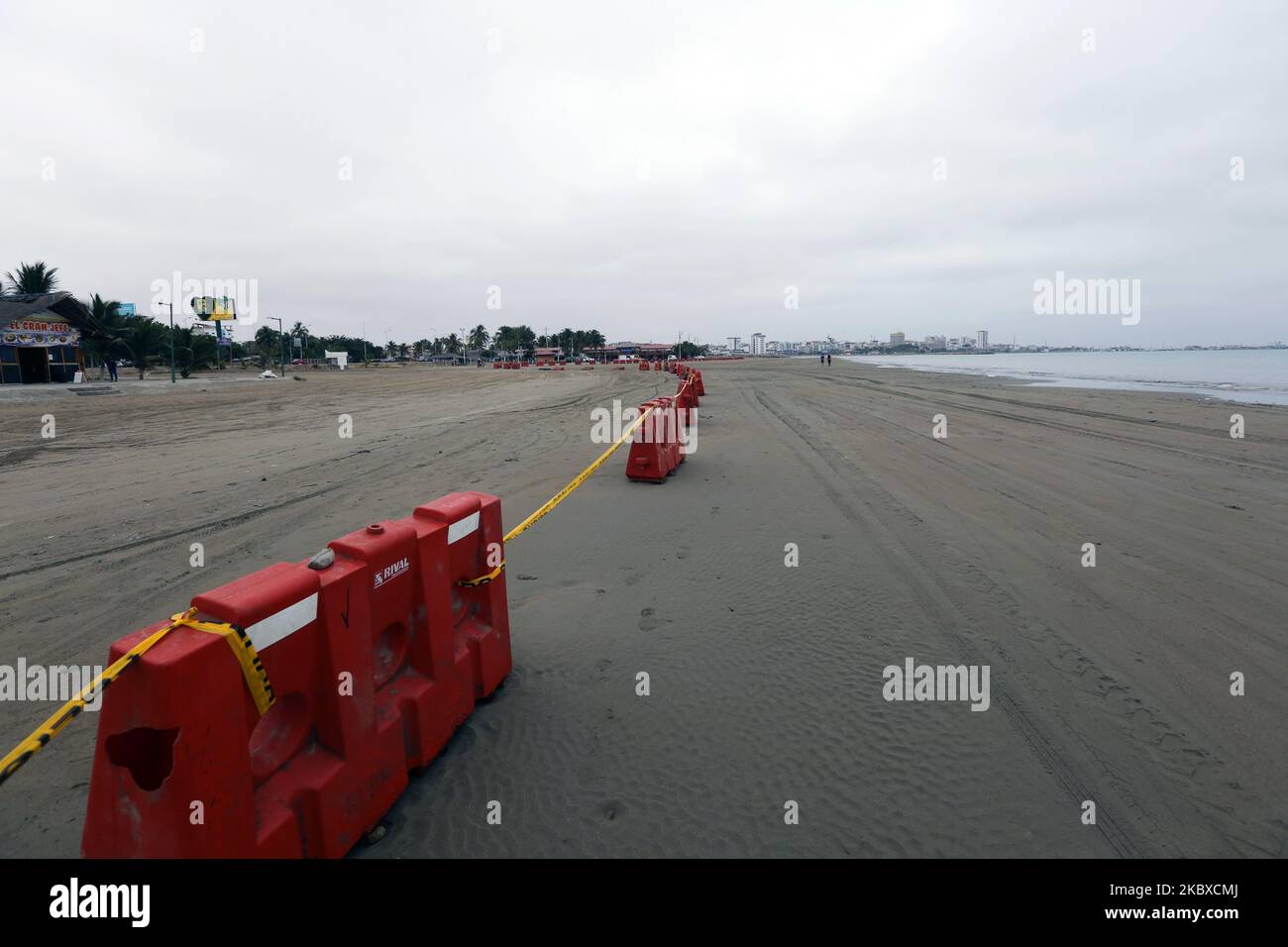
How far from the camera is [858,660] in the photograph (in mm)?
4070

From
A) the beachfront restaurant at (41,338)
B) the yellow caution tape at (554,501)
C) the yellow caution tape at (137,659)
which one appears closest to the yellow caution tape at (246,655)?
the yellow caution tape at (137,659)

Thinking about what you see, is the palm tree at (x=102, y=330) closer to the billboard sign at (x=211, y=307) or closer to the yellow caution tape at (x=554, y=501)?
the billboard sign at (x=211, y=307)

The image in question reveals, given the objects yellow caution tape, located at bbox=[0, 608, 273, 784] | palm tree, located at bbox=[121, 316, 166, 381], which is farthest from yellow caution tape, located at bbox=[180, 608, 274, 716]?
palm tree, located at bbox=[121, 316, 166, 381]

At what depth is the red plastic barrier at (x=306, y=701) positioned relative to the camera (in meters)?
1.93

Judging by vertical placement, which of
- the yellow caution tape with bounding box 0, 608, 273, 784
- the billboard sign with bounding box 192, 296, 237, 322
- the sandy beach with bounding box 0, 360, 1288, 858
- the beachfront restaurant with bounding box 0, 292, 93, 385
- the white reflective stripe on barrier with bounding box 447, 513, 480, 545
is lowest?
the sandy beach with bounding box 0, 360, 1288, 858

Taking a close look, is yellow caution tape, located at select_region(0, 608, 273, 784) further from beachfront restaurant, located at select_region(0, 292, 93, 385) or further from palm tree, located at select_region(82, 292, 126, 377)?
palm tree, located at select_region(82, 292, 126, 377)

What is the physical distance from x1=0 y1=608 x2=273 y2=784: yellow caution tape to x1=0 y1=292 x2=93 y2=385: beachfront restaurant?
4291 centimetres

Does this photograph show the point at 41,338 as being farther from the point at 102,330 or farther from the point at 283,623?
the point at 283,623

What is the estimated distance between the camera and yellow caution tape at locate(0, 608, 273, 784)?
1747 mm

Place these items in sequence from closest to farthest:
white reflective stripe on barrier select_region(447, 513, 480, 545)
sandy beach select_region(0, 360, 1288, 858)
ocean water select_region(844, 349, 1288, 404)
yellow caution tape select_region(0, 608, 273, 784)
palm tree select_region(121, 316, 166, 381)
Result: yellow caution tape select_region(0, 608, 273, 784) → sandy beach select_region(0, 360, 1288, 858) → white reflective stripe on barrier select_region(447, 513, 480, 545) → ocean water select_region(844, 349, 1288, 404) → palm tree select_region(121, 316, 166, 381)

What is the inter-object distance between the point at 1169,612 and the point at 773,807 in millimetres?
4210
